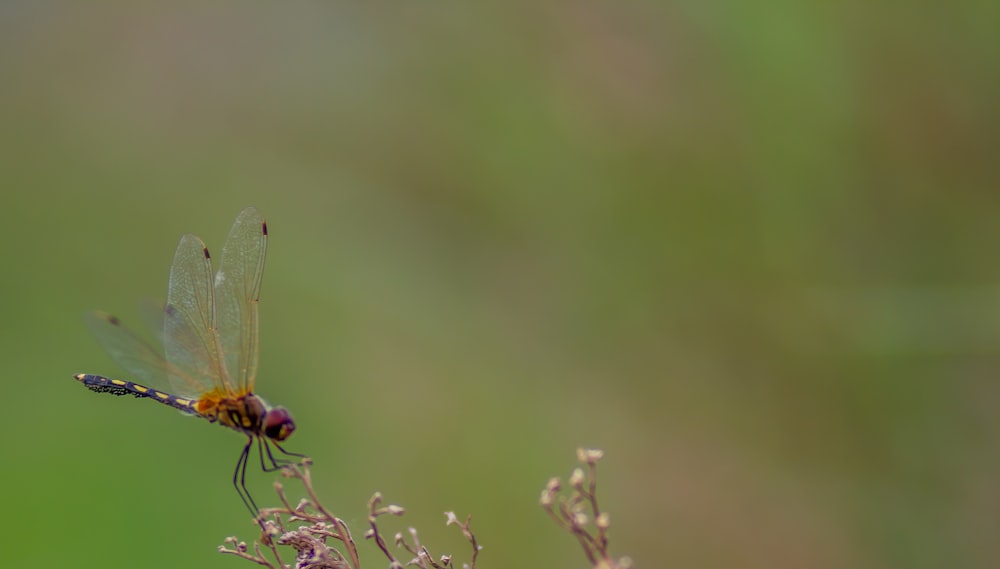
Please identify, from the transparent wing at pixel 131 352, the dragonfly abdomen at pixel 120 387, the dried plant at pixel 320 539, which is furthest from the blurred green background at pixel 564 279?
the dried plant at pixel 320 539

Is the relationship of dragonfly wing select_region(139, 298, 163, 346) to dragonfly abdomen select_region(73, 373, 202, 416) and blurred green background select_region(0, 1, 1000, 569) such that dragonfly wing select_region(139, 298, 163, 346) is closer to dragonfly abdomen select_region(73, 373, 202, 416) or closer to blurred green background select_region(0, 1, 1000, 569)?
dragonfly abdomen select_region(73, 373, 202, 416)

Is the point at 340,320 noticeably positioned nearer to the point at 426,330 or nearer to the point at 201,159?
the point at 426,330

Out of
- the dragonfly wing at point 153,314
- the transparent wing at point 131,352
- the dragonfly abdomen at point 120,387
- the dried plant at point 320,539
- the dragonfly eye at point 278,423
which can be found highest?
the dragonfly wing at point 153,314

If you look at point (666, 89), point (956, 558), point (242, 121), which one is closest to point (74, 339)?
point (242, 121)

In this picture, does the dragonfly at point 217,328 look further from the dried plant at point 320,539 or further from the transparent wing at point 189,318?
the dried plant at point 320,539

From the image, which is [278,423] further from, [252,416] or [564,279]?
[564,279]

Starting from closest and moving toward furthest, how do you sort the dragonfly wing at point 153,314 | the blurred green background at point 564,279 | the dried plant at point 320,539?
the dried plant at point 320,539 → the dragonfly wing at point 153,314 → the blurred green background at point 564,279

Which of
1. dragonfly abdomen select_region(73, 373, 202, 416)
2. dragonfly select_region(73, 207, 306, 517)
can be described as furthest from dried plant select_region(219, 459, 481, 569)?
dragonfly abdomen select_region(73, 373, 202, 416)
